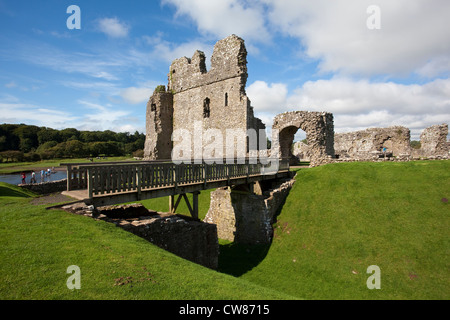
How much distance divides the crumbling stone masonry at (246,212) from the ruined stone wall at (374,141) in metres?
14.0

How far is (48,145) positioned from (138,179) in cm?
9292

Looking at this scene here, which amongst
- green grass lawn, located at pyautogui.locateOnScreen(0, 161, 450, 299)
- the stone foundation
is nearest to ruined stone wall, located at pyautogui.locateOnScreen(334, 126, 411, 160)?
green grass lawn, located at pyautogui.locateOnScreen(0, 161, 450, 299)

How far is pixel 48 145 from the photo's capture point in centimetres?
8106

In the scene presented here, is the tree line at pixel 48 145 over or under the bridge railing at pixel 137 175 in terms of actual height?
over

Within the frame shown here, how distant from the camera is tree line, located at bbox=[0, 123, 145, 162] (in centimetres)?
6593

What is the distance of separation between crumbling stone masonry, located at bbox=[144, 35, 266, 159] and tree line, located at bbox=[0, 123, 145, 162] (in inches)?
1842

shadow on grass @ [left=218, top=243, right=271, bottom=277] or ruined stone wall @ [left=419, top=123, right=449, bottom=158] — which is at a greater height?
ruined stone wall @ [left=419, top=123, right=449, bottom=158]

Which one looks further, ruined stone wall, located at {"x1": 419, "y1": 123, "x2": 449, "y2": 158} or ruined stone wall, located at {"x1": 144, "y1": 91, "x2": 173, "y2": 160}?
ruined stone wall, located at {"x1": 144, "y1": 91, "x2": 173, "y2": 160}

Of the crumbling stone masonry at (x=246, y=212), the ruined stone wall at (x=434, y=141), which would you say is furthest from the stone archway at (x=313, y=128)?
the ruined stone wall at (x=434, y=141)

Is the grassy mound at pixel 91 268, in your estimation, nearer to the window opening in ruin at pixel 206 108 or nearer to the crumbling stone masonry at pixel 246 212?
the crumbling stone masonry at pixel 246 212

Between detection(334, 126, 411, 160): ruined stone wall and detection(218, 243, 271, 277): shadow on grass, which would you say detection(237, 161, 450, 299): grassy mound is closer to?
detection(218, 243, 271, 277): shadow on grass

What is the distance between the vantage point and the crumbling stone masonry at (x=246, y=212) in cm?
1372

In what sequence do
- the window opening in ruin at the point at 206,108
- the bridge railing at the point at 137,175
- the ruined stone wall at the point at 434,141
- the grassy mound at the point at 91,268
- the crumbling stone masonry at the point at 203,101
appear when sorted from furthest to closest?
1. the window opening in ruin at the point at 206,108
2. the ruined stone wall at the point at 434,141
3. the crumbling stone masonry at the point at 203,101
4. the bridge railing at the point at 137,175
5. the grassy mound at the point at 91,268

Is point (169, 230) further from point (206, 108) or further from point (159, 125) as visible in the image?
point (159, 125)
